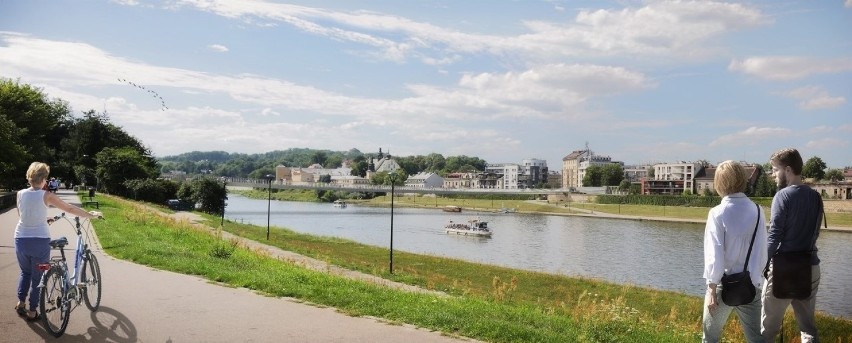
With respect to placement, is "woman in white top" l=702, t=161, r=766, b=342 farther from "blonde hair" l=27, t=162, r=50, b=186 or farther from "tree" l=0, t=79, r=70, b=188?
"tree" l=0, t=79, r=70, b=188

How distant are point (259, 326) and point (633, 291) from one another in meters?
19.7

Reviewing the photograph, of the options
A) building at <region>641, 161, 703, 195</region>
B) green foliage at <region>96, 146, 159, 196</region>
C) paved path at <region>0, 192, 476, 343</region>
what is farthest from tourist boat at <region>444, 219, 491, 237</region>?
building at <region>641, 161, 703, 195</region>

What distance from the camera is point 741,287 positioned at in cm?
516

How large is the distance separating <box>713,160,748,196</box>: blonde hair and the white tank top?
6585mm

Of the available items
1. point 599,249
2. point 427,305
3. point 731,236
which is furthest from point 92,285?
point 599,249

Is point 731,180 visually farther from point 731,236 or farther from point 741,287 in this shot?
point 741,287

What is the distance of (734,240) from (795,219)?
2.67ft

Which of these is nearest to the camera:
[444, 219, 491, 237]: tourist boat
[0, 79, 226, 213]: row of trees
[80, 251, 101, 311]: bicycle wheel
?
[80, 251, 101, 311]: bicycle wheel

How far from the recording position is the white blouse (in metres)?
5.17

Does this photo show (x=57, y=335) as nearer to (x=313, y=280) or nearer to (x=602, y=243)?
(x=313, y=280)

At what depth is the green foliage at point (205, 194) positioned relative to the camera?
218 ft

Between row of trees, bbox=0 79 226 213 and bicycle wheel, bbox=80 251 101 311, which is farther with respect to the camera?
row of trees, bbox=0 79 226 213

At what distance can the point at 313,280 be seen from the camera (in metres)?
10.2

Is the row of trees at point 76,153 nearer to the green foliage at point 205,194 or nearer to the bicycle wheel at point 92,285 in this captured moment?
the green foliage at point 205,194
